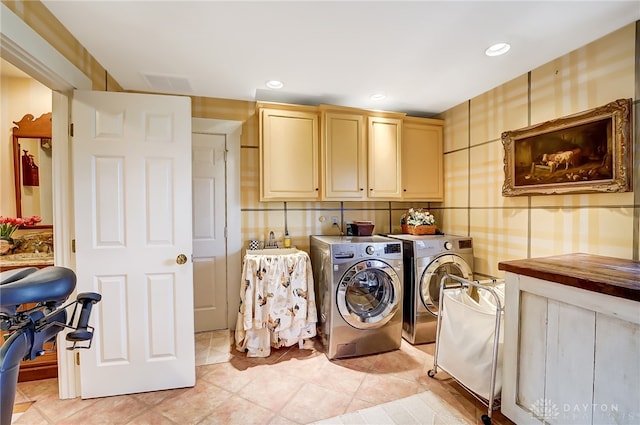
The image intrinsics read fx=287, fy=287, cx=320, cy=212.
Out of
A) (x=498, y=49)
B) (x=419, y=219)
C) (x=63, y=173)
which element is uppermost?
(x=498, y=49)

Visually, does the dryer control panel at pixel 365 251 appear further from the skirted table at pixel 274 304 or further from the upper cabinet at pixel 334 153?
the upper cabinet at pixel 334 153

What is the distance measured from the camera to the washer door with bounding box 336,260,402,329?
2396 mm

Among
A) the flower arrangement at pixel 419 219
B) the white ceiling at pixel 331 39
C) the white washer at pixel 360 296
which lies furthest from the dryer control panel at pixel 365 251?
the white ceiling at pixel 331 39

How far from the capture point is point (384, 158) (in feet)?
9.87

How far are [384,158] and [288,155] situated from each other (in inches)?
39.6

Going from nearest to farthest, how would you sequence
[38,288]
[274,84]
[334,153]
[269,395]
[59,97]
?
[38,288] < [59,97] < [269,395] < [274,84] < [334,153]

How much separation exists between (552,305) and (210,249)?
271 cm

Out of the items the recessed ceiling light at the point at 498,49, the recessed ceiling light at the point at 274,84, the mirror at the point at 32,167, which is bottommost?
the mirror at the point at 32,167

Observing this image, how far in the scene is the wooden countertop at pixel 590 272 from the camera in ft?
3.89

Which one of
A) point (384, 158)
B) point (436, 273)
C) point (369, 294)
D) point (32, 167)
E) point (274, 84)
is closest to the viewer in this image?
point (32, 167)

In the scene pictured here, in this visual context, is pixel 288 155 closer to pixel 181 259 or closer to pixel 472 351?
pixel 181 259

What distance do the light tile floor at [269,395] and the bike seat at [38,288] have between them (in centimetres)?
123

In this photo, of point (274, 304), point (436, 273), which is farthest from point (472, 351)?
point (274, 304)

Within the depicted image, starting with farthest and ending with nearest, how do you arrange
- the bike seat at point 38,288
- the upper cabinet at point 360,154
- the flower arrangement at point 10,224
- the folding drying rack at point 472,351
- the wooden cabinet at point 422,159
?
the wooden cabinet at point 422,159 < the upper cabinet at point 360,154 < the flower arrangement at point 10,224 < the folding drying rack at point 472,351 < the bike seat at point 38,288
